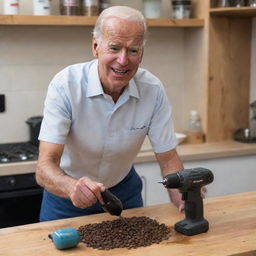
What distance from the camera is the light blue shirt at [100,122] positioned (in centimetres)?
174

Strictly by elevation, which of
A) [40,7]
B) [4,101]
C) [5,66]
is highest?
[40,7]

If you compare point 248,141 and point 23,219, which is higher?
point 248,141

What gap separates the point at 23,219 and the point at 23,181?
0.24m

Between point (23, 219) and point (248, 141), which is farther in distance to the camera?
point (248, 141)

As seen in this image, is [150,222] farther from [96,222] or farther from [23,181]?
[23,181]

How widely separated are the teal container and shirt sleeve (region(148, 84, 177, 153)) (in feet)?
1.96

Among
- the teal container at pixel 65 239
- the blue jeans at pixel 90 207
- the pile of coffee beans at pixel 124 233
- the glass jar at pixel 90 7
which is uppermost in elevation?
the glass jar at pixel 90 7

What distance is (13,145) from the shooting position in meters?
2.93

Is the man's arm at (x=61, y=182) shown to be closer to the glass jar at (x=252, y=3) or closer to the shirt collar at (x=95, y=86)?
the shirt collar at (x=95, y=86)

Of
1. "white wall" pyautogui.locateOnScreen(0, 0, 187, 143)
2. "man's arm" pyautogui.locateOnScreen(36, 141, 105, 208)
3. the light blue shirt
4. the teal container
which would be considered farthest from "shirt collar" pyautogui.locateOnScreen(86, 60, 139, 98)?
"white wall" pyautogui.locateOnScreen(0, 0, 187, 143)

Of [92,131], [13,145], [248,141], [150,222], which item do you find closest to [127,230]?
[150,222]

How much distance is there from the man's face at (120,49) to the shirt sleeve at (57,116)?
Answer: 180mm

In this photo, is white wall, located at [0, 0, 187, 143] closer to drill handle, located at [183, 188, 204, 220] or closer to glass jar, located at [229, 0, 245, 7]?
glass jar, located at [229, 0, 245, 7]

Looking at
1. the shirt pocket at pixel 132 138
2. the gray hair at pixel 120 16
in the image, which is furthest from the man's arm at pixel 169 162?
the gray hair at pixel 120 16
